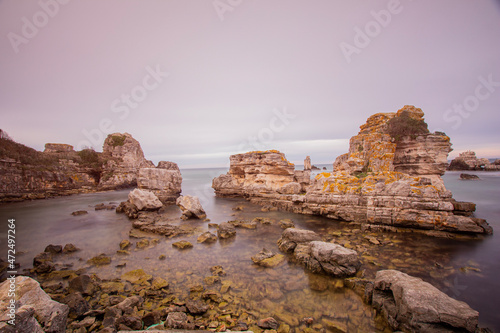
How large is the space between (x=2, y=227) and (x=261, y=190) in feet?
81.2

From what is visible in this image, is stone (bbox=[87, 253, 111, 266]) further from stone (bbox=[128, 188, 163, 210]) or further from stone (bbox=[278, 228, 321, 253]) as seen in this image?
stone (bbox=[128, 188, 163, 210])

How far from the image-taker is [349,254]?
8.40 meters

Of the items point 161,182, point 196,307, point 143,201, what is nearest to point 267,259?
point 196,307

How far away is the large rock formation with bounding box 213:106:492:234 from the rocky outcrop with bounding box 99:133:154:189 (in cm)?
3168

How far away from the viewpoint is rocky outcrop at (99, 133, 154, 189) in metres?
37.6

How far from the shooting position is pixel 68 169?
113ft

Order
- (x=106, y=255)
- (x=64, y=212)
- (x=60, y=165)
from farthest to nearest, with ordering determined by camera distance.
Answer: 1. (x=60, y=165)
2. (x=64, y=212)
3. (x=106, y=255)

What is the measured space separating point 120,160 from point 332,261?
43.9 meters

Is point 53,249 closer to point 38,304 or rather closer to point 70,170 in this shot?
point 38,304

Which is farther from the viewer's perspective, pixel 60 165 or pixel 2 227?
pixel 60 165

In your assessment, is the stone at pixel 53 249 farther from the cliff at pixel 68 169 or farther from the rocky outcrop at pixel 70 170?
the cliff at pixel 68 169

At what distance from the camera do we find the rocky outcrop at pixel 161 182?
24812 millimetres

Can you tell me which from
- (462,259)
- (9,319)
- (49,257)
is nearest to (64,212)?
(49,257)

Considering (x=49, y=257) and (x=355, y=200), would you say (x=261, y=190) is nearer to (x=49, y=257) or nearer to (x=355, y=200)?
(x=355, y=200)
